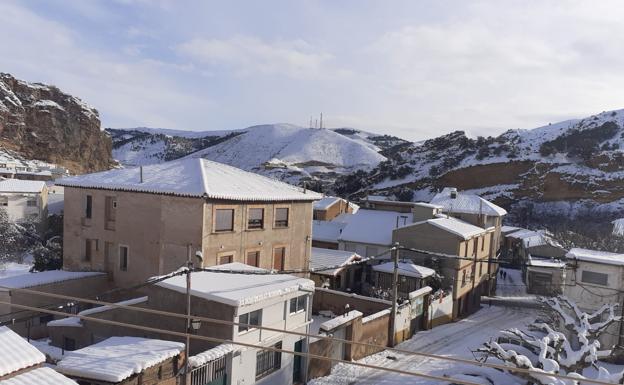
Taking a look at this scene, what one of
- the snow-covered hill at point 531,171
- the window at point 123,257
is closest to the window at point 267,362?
the window at point 123,257

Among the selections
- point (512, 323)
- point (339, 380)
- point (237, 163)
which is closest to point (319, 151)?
point (237, 163)

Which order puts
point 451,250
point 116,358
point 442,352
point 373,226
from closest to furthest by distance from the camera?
point 116,358
point 442,352
point 451,250
point 373,226

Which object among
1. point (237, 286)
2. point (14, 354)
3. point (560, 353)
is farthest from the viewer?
point (560, 353)

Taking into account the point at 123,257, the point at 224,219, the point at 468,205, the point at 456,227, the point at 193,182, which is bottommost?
the point at 123,257

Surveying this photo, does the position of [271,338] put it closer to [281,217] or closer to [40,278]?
[281,217]

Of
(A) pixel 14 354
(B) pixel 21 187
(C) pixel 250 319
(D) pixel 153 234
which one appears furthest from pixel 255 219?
(B) pixel 21 187

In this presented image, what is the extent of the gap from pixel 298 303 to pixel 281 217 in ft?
28.4

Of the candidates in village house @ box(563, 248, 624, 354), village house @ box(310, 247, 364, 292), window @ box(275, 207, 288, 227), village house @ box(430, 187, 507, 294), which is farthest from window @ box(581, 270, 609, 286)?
window @ box(275, 207, 288, 227)

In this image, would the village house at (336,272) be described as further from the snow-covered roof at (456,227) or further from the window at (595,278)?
the window at (595,278)

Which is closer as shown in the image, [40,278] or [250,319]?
[250,319]

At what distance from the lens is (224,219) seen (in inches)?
933

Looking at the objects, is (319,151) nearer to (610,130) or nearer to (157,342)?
(610,130)

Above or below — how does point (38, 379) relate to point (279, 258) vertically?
above

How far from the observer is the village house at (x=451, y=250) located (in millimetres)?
33844
